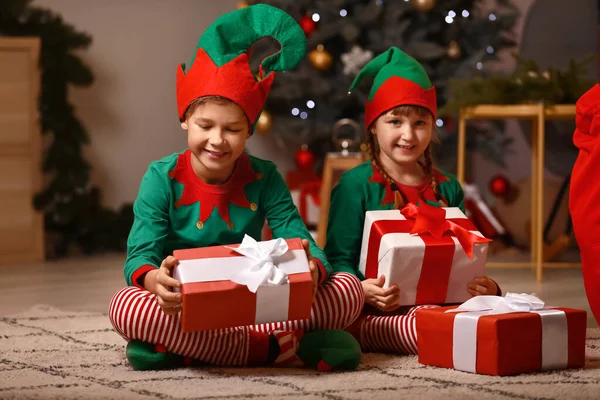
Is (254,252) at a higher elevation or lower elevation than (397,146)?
lower

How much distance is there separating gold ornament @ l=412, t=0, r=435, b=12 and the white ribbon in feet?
8.21

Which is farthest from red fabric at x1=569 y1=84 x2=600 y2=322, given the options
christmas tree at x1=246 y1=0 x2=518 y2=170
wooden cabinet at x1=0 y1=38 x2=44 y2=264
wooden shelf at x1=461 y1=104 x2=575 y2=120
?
wooden cabinet at x1=0 y1=38 x2=44 y2=264

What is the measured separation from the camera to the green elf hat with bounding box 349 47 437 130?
6.69 ft

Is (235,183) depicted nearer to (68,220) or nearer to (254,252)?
(254,252)

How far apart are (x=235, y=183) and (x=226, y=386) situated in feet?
1.56

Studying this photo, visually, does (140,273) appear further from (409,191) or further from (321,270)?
(409,191)

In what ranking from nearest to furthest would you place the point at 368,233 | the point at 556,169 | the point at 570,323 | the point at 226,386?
the point at 226,386 < the point at 570,323 < the point at 368,233 < the point at 556,169

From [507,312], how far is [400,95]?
0.63 metres

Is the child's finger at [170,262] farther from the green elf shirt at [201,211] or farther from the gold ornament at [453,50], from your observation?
the gold ornament at [453,50]

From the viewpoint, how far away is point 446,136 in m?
4.09

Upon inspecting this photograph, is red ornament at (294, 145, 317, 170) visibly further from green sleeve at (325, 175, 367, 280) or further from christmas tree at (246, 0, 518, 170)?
green sleeve at (325, 175, 367, 280)

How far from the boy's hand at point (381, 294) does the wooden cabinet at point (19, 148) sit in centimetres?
239

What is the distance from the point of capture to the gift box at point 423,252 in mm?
1829

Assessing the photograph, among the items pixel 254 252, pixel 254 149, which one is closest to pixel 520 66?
pixel 254 149
